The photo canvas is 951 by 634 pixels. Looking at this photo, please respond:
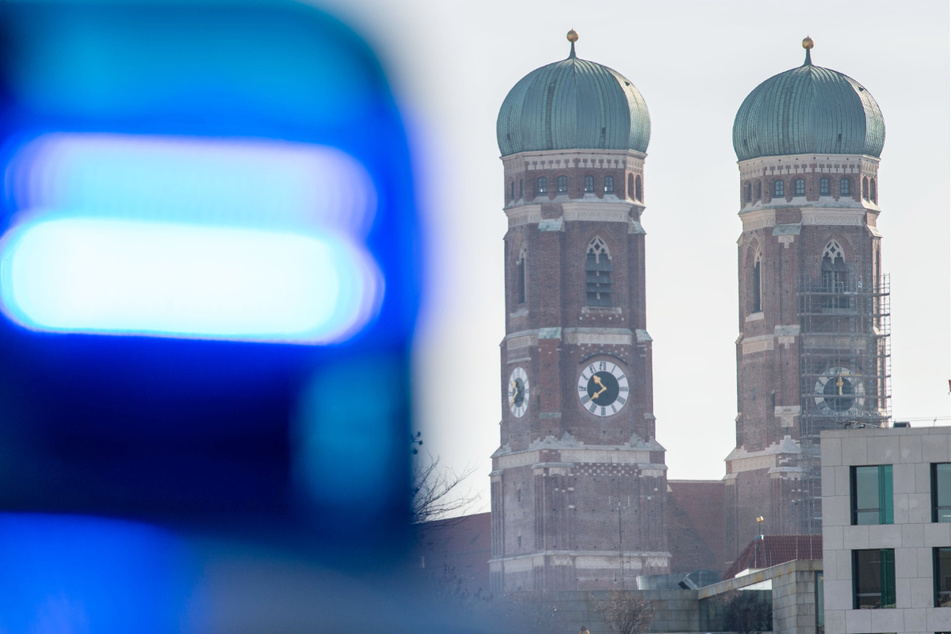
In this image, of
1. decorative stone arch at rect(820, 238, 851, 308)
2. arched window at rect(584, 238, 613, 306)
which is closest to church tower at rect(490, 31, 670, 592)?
arched window at rect(584, 238, 613, 306)

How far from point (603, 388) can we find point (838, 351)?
12.0m

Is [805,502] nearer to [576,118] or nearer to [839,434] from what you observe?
[576,118]

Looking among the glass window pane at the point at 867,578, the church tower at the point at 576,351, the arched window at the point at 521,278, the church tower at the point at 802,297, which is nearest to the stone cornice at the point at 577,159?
the church tower at the point at 576,351

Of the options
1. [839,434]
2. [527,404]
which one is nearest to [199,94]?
[839,434]

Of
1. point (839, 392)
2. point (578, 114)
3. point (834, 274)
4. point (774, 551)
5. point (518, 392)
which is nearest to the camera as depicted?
point (774, 551)

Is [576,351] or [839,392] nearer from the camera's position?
[576,351]

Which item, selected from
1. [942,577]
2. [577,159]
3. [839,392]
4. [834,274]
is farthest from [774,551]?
[942,577]

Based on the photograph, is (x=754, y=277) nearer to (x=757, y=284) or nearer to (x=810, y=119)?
(x=757, y=284)

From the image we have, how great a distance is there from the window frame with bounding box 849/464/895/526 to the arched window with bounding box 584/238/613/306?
→ 222 ft

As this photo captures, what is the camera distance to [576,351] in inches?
5089

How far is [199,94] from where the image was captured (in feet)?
121

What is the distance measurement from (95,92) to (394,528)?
36.5 ft

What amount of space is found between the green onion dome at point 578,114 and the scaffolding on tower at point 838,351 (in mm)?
11691

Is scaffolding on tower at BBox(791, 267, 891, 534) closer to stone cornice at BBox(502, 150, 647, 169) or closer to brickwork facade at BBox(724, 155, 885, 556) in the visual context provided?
brickwork facade at BBox(724, 155, 885, 556)
